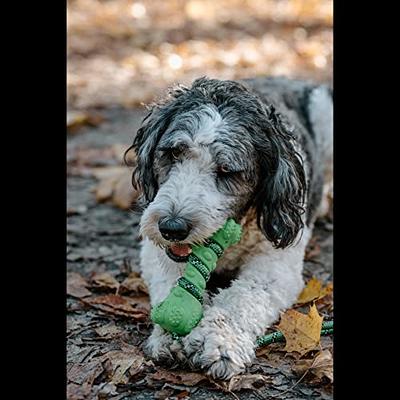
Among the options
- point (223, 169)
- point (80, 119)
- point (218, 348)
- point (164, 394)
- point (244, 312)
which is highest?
point (80, 119)

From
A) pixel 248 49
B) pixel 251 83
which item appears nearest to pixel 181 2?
pixel 248 49

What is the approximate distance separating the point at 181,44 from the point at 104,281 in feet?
26.9

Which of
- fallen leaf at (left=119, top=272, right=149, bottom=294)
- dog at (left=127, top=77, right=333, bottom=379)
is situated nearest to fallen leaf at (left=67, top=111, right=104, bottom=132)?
fallen leaf at (left=119, top=272, right=149, bottom=294)

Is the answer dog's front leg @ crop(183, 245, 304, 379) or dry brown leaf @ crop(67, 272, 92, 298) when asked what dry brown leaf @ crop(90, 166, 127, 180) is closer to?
dry brown leaf @ crop(67, 272, 92, 298)

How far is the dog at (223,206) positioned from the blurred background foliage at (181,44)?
5498 mm

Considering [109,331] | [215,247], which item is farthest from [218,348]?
[109,331]

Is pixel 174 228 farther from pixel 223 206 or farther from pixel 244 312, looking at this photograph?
pixel 244 312

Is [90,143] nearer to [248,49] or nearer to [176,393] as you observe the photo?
[248,49]

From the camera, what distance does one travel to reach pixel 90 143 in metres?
9.30

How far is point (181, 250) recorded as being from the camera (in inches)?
180

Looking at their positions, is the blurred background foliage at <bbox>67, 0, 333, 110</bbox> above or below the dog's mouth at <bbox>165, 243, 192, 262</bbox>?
above

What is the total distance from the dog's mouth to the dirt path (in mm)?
580

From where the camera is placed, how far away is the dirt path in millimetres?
4246
